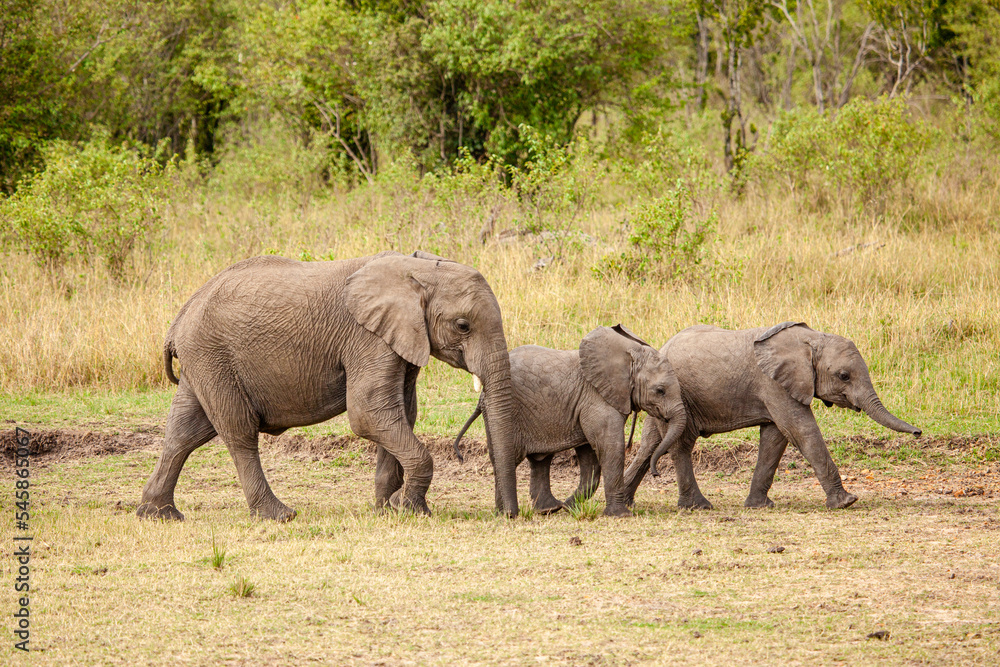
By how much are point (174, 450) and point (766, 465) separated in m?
4.34

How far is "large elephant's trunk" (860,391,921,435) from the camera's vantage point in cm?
812

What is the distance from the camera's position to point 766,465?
8398mm

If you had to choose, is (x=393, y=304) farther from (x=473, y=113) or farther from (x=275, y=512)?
(x=473, y=113)

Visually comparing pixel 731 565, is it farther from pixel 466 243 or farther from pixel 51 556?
pixel 466 243

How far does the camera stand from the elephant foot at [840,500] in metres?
8.15

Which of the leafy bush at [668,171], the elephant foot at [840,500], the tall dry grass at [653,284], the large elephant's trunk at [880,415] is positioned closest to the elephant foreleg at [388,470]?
the elephant foot at [840,500]

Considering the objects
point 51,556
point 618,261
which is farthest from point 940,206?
point 51,556

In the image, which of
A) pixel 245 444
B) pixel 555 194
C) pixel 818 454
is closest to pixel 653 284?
pixel 555 194

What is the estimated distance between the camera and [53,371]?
1276cm

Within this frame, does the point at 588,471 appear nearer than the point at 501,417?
No

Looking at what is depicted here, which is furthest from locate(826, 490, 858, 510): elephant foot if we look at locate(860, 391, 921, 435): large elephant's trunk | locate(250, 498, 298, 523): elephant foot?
locate(250, 498, 298, 523): elephant foot

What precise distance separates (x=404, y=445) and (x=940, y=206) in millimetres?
12680

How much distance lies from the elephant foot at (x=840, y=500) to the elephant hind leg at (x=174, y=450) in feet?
14.9

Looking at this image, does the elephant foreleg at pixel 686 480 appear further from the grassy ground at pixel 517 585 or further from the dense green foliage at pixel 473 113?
the dense green foliage at pixel 473 113
